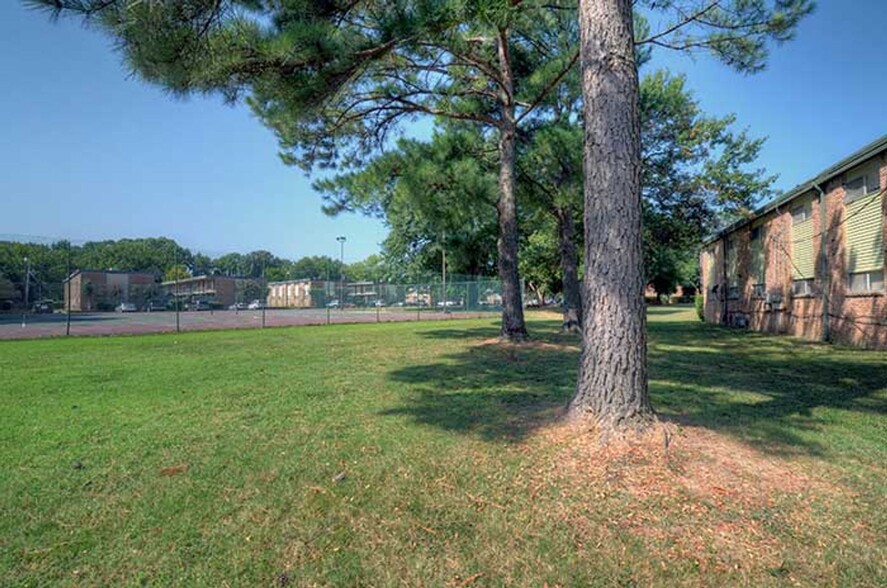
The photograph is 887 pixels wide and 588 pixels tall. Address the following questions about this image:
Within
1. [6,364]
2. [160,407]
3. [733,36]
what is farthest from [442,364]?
[6,364]

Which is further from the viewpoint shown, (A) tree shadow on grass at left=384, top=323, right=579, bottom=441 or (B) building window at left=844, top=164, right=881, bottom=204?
(B) building window at left=844, top=164, right=881, bottom=204

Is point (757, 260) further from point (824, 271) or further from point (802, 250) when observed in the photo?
point (824, 271)

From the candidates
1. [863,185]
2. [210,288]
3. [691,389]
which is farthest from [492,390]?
[210,288]

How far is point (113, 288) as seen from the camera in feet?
77.6

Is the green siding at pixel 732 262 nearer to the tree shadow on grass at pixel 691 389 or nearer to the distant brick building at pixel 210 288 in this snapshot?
the tree shadow on grass at pixel 691 389

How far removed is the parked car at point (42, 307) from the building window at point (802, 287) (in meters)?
25.2

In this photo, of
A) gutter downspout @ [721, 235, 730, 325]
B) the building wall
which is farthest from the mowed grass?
the building wall

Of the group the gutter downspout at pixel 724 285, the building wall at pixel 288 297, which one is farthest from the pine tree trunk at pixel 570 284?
the building wall at pixel 288 297

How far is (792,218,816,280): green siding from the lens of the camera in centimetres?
1230

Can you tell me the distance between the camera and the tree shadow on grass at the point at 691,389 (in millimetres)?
4148

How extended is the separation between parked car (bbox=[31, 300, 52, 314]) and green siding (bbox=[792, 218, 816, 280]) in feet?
82.7

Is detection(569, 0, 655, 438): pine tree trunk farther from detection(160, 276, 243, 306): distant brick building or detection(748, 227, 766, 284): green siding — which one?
detection(160, 276, 243, 306): distant brick building

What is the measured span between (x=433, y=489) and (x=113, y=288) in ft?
86.3

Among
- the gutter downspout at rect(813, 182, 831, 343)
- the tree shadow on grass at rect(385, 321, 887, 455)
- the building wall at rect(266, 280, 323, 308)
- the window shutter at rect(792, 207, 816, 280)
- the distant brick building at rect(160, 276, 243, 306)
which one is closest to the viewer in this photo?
the tree shadow on grass at rect(385, 321, 887, 455)
